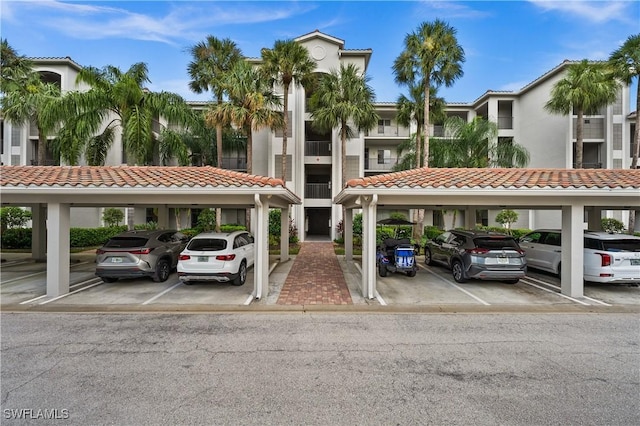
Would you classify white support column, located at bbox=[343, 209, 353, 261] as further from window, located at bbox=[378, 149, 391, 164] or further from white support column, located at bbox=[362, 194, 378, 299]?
window, located at bbox=[378, 149, 391, 164]

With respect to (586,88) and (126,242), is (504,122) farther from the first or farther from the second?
(126,242)

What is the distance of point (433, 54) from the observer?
16.4 m

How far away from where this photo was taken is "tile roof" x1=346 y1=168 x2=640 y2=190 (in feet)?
23.8

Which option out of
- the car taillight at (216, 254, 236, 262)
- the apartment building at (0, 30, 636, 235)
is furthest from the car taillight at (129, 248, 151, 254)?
the apartment building at (0, 30, 636, 235)

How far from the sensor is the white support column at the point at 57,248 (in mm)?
7559

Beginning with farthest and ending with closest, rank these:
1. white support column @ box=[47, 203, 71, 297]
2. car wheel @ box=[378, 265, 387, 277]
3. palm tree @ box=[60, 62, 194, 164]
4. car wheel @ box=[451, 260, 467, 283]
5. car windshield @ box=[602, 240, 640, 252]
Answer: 1. palm tree @ box=[60, 62, 194, 164]
2. car wheel @ box=[378, 265, 387, 277]
3. car wheel @ box=[451, 260, 467, 283]
4. car windshield @ box=[602, 240, 640, 252]
5. white support column @ box=[47, 203, 71, 297]

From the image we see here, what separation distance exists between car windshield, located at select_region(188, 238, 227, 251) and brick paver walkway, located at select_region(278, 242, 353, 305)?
84.2 inches

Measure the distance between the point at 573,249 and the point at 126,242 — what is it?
12.3 m

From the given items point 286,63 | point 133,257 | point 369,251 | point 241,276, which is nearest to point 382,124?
point 286,63

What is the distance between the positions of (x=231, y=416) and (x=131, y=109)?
14.3m

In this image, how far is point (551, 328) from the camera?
19.2 ft

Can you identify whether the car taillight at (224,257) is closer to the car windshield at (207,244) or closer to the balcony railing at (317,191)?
the car windshield at (207,244)

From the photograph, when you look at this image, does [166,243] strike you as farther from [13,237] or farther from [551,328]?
[13,237]

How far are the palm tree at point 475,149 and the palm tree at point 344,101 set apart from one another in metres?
5.71
